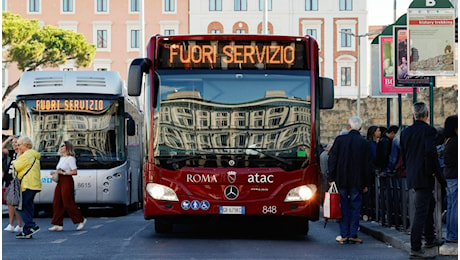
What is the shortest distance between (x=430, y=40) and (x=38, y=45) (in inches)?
2374

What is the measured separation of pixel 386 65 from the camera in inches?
1000

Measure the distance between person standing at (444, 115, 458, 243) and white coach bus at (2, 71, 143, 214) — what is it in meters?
10.1

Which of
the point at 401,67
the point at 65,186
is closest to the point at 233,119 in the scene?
the point at 65,186

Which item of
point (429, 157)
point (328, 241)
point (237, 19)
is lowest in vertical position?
point (328, 241)

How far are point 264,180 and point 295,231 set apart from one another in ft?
6.26

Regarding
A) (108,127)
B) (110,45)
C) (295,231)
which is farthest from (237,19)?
(295,231)

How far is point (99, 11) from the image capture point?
98.2 meters

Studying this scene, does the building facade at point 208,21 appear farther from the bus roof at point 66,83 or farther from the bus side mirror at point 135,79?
the bus side mirror at point 135,79

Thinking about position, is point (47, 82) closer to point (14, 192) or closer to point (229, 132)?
point (14, 192)

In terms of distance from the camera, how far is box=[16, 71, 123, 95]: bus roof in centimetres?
2238

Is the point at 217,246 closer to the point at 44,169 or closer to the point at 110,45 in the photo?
the point at 44,169

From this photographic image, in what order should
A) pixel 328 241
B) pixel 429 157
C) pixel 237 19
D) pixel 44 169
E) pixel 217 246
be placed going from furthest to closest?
pixel 237 19 < pixel 44 169 < pixel 328 241 < pixel 217 246 < pixel 429 157

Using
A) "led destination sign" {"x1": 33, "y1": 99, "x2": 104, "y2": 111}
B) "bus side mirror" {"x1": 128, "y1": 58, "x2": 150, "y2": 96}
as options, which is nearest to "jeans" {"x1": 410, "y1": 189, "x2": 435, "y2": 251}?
"bus side mirror" {"x1": 128, "y1": 58, "x2": 150, "y2": 96}

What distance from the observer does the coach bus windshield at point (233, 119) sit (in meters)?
14.8
